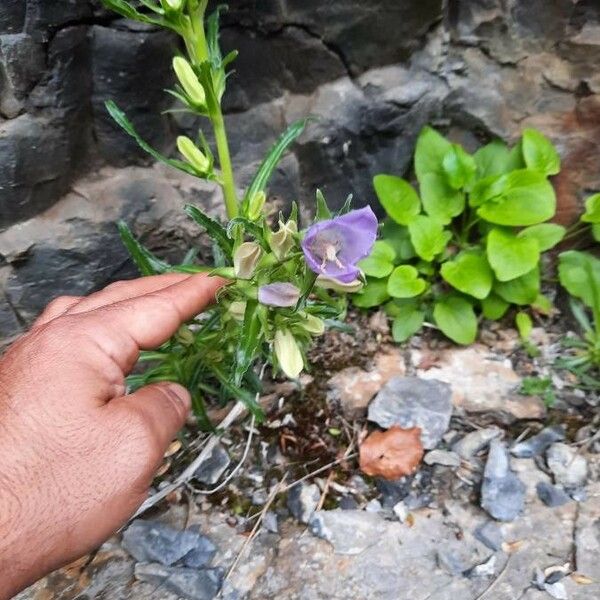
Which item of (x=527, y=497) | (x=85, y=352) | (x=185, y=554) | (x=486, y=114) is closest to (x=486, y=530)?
(x=527, y=497)

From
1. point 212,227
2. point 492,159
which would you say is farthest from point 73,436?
point 492,159

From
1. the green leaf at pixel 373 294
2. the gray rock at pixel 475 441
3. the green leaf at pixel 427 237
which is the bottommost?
the gray rock at pixel 475 441

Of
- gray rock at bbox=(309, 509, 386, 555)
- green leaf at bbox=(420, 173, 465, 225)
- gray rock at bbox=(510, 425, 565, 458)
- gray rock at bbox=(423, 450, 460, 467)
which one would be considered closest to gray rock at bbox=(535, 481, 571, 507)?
gray rock at bbox=(510, 425, 565, 458)

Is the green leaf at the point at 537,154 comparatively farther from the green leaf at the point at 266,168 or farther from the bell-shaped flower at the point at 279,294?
the bell-shaped flower at the point at 279,294

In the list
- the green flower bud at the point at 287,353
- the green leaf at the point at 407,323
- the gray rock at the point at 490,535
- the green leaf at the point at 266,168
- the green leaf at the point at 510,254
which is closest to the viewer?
the green flower bud at the point at 287,353

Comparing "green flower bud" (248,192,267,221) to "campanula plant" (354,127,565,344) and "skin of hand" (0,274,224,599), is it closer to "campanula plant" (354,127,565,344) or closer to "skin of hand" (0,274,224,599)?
"skin of hand" (0,274,224,599)

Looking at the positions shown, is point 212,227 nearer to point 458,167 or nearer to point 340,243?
point 340,243

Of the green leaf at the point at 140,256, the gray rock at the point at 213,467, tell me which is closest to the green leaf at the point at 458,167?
the green leaf at the point at 140,256
